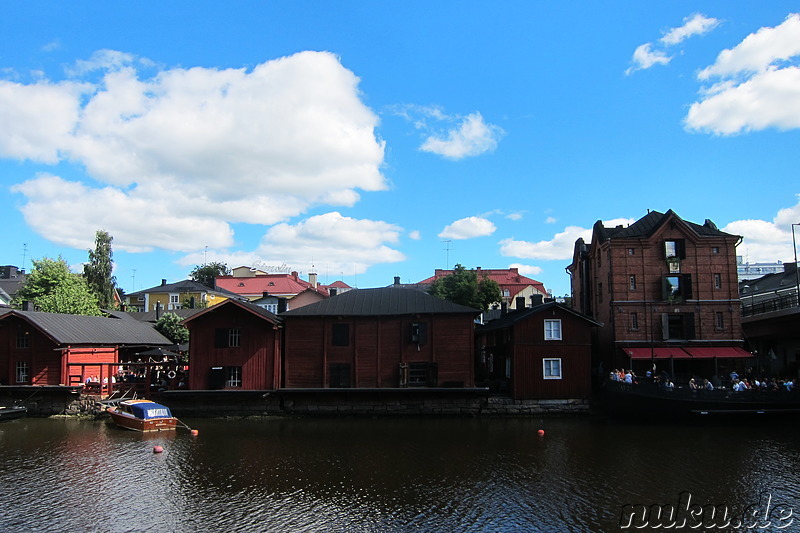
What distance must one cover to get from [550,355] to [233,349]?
2144 cm

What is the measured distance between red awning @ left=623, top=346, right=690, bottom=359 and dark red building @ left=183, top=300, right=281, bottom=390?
83.1 feet

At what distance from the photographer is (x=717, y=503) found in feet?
62.9

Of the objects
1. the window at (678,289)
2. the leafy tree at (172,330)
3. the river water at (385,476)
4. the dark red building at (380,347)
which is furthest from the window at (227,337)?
the window at (678,289)

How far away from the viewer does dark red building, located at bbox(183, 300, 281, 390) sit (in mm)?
38125

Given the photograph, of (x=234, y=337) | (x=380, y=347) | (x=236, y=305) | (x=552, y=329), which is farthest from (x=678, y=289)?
(x=234, y=337)

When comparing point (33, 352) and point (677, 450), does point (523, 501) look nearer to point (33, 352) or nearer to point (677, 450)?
point (677, 450)

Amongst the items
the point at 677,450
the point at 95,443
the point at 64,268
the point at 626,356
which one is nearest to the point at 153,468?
the point at 95,443

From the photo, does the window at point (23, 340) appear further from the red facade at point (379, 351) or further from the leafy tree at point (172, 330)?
the red facade at point (379, 351)

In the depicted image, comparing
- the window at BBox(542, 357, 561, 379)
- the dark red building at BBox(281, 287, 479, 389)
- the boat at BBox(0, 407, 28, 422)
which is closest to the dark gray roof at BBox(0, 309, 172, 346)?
the boat at BBox(0, 407, 28, 422)

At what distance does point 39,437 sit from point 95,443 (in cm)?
428

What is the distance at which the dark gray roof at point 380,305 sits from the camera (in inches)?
1506

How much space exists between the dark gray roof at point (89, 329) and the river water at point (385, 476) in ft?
28.4

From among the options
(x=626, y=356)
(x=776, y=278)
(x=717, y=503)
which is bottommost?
(x=717, y=503)

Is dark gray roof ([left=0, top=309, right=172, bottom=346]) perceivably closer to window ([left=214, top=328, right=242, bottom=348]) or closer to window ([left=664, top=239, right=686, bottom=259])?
window ([left=214, top=328, right=242, bottom=348])
